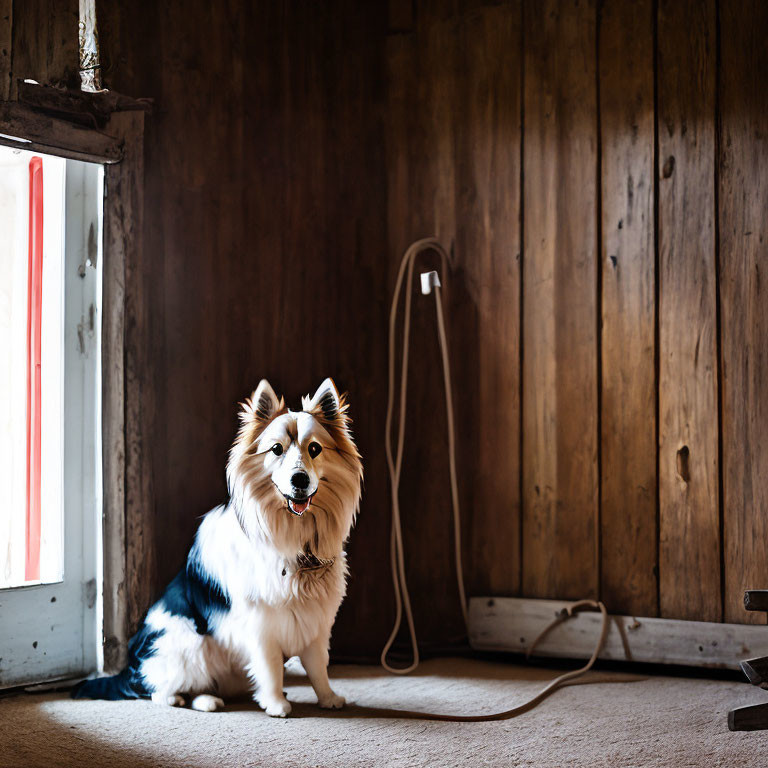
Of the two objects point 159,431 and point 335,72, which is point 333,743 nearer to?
point 159,431

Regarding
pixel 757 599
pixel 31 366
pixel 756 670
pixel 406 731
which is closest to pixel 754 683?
pixel 756 670

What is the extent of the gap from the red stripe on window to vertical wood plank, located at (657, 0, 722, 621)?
1.89 meters

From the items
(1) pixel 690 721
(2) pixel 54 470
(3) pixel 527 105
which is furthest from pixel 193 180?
(1) pixel 690 721

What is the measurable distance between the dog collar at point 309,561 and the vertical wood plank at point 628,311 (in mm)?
1021

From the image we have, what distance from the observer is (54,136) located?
2.28 m

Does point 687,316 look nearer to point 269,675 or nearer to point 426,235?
point 426,235

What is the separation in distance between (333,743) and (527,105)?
2081 mm

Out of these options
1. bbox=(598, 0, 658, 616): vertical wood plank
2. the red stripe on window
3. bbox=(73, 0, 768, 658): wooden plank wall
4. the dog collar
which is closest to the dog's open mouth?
the dog collar

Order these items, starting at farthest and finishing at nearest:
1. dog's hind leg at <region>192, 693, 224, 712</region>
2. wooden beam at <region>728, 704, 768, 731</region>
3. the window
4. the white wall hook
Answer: the white wall hook → the window → dog's hind leg at <region>192, 693, 224, 712</region> → wooden beam at <region>728, 704, 768, 731</region>

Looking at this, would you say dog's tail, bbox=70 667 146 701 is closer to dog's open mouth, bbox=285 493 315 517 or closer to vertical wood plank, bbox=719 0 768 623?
dog's open mouth, bbox=285 493 315 517

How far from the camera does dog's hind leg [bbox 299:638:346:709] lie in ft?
6.93

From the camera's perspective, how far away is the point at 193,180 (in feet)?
8.40

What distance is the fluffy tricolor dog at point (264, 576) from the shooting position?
6.67 ft

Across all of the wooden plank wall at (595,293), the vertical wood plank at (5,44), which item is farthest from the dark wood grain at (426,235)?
the vertical wood plank at (5,44)
